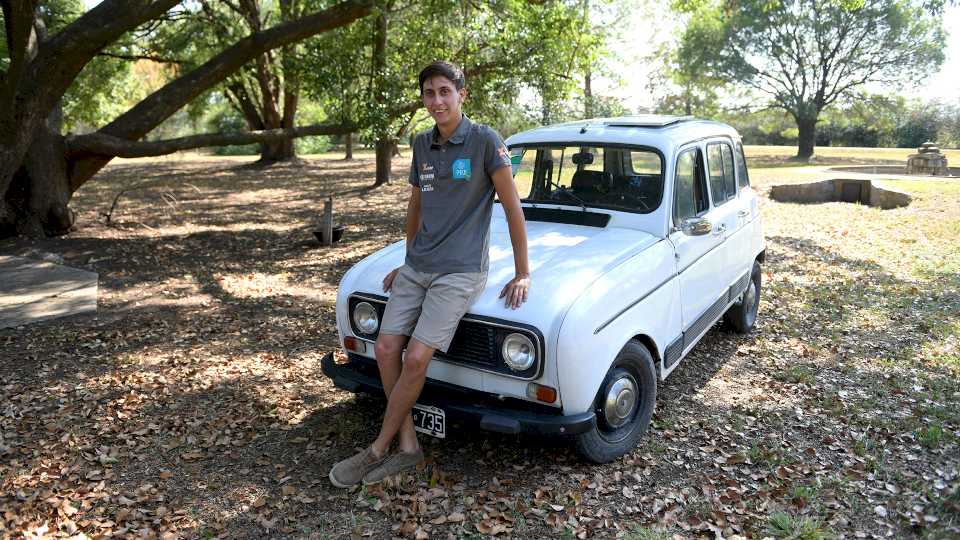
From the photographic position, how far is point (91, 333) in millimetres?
6195

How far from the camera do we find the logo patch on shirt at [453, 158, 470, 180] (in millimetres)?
3475

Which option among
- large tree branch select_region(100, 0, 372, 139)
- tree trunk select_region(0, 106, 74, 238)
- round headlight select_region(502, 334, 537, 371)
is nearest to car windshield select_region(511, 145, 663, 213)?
round headlight select_region(502, 334, 537, 371)

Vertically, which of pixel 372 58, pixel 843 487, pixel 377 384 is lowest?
pixel 843 487

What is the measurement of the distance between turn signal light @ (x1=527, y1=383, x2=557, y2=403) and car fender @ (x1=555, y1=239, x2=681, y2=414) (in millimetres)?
55

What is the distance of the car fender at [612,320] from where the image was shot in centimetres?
329

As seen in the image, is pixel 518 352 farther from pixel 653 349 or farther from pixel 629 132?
pixel 629 132

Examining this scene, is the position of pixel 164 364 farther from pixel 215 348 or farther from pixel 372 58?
pixel 372 58

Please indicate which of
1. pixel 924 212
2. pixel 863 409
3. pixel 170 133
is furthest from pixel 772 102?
pixel 170 133

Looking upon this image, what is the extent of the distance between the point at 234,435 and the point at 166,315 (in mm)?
3050

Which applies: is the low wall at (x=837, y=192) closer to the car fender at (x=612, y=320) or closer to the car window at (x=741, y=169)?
the car window at (x=741, y=169)

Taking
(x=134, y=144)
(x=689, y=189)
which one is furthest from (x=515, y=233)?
(x=134, y=144)

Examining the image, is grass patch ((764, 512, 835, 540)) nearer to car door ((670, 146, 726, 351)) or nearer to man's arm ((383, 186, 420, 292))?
car door ((670, 146, 726, 351))

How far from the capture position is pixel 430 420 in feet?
11.9

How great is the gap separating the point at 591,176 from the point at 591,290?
63.9 inches
